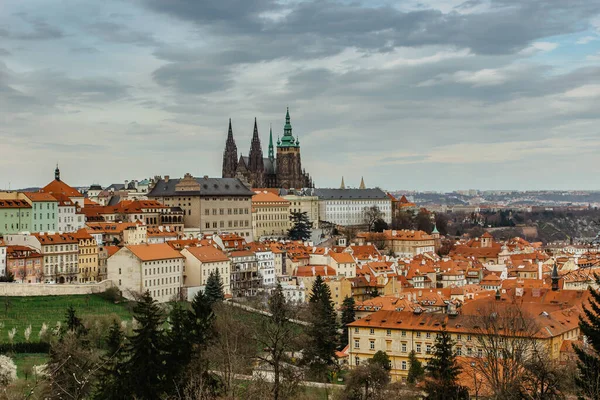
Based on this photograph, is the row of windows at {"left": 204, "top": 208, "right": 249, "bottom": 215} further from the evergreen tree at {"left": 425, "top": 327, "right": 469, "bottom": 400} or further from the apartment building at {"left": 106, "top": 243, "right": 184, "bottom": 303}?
the evergreen tree at {"left": 425, "top": 327, "right": 469, "bottom": 400}

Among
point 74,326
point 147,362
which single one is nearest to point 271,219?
point 74,326

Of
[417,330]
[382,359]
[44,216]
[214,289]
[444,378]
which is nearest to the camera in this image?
[444,378]

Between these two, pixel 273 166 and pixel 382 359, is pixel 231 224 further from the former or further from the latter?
pixel 382 359

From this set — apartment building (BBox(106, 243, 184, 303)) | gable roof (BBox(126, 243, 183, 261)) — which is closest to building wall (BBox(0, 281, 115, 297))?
apartment building (BBox(106, 243, 184, 303))

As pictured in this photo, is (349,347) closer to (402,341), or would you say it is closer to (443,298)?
(402,341)

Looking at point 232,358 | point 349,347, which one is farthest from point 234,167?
point 232,358

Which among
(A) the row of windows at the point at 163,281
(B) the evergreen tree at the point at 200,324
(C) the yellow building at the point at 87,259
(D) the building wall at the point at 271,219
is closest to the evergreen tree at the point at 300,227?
(D) the building wall at the point at 271,219

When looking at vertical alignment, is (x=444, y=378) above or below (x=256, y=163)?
below
